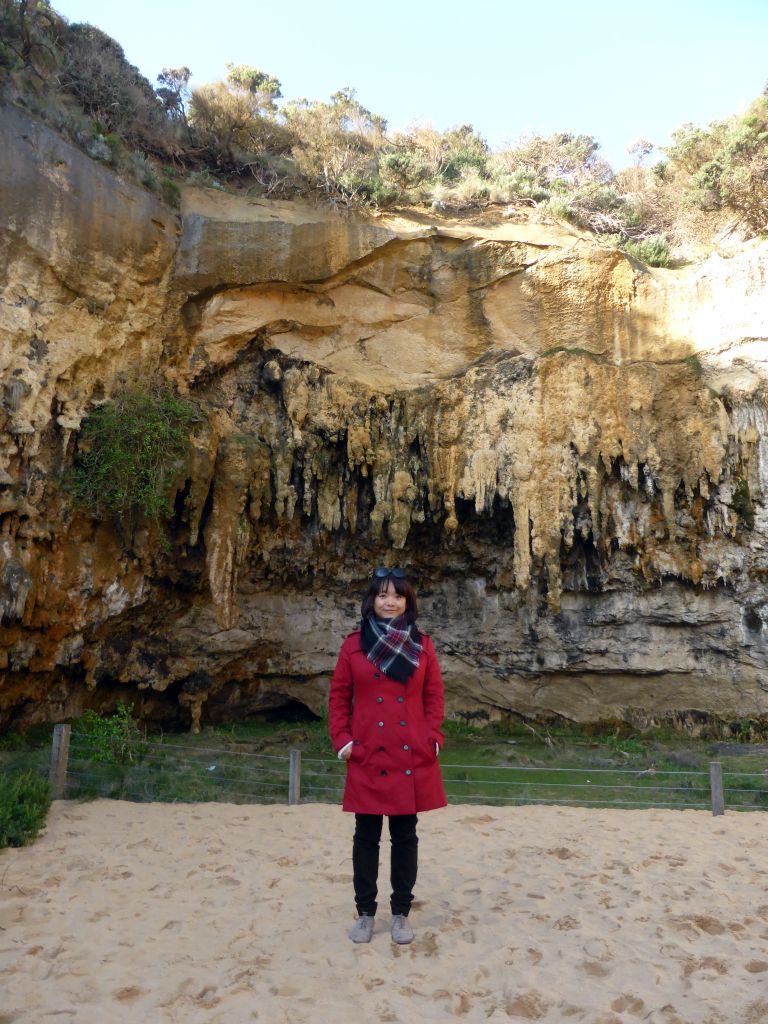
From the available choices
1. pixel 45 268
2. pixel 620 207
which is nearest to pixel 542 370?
pixel 620 207

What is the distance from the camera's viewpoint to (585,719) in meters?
15.2

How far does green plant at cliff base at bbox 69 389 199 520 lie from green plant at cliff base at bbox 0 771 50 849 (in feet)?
16.6

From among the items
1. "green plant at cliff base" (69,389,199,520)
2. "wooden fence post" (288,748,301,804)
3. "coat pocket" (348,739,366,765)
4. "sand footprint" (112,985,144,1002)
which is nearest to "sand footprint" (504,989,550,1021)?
"coat pocket" (348,739,366,765)

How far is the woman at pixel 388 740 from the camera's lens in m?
3.80

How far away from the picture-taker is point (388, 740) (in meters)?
3.84

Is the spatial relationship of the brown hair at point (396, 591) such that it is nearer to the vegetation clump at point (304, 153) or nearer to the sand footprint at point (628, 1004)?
the sand footprint at point (628, 1004)

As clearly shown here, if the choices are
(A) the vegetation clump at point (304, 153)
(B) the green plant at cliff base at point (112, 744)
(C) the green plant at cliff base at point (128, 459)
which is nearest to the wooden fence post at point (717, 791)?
(B) the green plant at cliff base at point (112, 744)

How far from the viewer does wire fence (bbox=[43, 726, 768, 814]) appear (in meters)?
8.37

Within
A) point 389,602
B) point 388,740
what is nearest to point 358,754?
point 388,740

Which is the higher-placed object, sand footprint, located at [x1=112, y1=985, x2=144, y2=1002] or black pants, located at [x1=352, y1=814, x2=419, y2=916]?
black pants, located at [x1=352, y1=814, x2=419, y2=916]

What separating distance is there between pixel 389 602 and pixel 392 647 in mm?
267

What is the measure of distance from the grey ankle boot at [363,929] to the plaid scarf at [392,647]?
4.36ft

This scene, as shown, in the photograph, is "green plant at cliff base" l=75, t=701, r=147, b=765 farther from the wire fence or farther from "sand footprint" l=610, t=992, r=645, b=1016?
"sand footprint" l=610, t=992, r=645, b=1016

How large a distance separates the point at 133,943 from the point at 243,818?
384 cm
